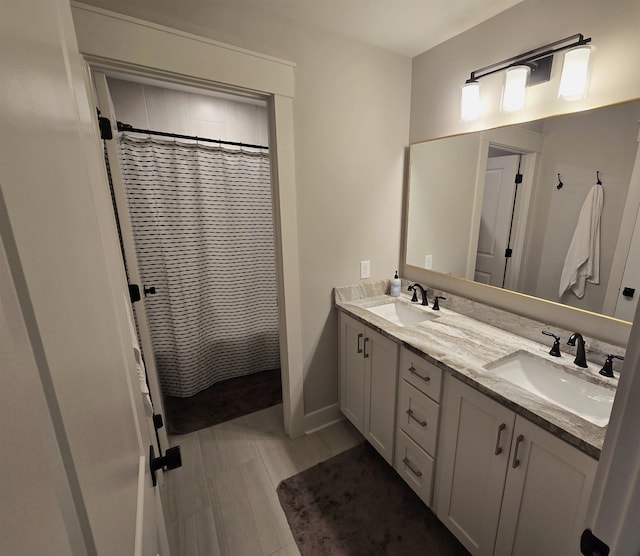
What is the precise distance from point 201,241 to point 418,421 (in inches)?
75.3

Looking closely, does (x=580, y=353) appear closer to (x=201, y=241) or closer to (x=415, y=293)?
(x=415, y=293)

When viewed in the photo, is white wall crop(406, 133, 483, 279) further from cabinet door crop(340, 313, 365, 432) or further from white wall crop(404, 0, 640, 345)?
cabinet door crop(340, 313, 365, 432)

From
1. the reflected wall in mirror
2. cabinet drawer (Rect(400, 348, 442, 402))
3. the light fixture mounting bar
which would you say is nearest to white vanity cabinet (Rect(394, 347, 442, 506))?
→ cabinet drawer (Rect(400, 348, 442, 402))

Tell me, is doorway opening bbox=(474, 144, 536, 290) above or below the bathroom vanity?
above

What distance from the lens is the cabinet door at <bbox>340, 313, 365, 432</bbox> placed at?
1.83m

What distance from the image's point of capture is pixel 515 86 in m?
1.39

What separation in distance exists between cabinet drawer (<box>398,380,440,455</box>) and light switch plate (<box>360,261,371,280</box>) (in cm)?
79

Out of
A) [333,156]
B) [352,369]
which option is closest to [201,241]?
[333,156]

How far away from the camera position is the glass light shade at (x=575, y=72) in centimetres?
117

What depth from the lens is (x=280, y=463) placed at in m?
1.81

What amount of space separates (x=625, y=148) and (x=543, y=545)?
1446 millimetres

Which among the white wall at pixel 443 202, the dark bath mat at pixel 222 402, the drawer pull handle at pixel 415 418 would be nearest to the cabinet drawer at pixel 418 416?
the drawer pull handle at pixel 415 418

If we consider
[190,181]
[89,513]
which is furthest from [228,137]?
[89,513]

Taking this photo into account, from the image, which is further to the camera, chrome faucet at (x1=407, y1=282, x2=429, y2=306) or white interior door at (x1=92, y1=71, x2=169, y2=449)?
chrome faucet at (x1=407, y1=282, x2=429, y2=306)
